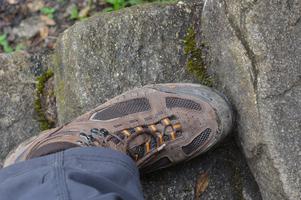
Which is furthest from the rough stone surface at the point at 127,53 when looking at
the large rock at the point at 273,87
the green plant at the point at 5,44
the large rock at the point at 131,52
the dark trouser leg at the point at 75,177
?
the green plant at the point at 5,44

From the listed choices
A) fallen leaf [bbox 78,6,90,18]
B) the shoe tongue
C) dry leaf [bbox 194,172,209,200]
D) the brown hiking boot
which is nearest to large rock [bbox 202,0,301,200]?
the brown hiking boot

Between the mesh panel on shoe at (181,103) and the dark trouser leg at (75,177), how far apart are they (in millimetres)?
336

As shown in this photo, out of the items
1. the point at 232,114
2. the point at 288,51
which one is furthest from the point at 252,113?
the point at 288,51

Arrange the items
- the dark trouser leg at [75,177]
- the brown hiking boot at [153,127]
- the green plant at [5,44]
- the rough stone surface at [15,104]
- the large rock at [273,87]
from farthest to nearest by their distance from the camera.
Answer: the green plant at [5,44]
the rough stone surface at [15,104]
the brown hiking boot at [153,127]
the large rock at [273,87]
the dark trouser leg at [75,177]

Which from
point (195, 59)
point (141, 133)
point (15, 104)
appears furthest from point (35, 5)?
point (141, 133)

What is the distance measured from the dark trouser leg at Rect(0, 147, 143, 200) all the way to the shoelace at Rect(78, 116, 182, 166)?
6.7 inches

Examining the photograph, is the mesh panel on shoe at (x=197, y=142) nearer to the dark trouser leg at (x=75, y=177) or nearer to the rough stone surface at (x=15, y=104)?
the dark trouser leg at (x=75, y=177)

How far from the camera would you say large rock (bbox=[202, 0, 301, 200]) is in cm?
208

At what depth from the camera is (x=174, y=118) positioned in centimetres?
225

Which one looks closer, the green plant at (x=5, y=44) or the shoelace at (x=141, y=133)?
the shoelace at (x=141, y=133)

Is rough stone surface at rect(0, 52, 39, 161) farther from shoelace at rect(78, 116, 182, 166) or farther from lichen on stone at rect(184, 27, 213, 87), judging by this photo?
lichen on stone at rect(184, 27, 213, 87)

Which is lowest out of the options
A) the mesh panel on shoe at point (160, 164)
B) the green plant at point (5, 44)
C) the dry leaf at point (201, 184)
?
the dry leaf at point (201, 184)

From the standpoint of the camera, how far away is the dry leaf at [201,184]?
232 centimetres

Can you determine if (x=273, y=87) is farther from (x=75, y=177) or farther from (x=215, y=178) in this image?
(x=75, y=177)
